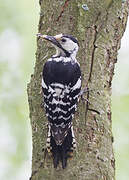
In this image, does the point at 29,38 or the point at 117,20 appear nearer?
the point at 117,20

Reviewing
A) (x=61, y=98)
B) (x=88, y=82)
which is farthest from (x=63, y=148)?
(x=88, y=82)

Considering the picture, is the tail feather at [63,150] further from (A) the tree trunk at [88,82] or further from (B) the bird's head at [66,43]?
(B) the bird's head at [66,43]

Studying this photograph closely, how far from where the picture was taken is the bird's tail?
3.80m

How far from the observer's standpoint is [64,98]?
3869 millimetres

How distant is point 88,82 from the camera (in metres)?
4.18

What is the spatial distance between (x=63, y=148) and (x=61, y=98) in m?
0.36

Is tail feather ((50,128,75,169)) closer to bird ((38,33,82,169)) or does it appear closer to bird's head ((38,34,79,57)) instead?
bird ((38,33,82,169))

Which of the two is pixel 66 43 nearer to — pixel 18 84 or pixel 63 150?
pixel 63 150

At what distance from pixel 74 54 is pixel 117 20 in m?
0.66

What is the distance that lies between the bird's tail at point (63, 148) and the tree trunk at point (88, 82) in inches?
1.7

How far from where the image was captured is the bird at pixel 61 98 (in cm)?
384

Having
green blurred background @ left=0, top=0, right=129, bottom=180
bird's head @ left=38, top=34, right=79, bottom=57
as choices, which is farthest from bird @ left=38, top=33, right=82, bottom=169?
green blurred background @ left=0, top=0, right=129, bottom=180

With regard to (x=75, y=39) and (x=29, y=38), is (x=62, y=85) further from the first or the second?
(x=29, y=38)

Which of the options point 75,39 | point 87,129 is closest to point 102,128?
point 87,129
